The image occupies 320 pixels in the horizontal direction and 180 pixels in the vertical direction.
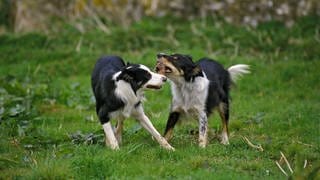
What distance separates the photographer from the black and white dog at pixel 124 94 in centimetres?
792

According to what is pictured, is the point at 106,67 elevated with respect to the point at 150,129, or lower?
elevated

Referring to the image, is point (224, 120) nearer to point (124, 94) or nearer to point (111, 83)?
point (124, 94)

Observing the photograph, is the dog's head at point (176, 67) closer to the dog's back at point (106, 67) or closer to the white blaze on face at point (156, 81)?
the white blaze on face at point (156, 81)

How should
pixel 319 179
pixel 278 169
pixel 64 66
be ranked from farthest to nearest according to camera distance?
pixel 64 66
pixel 278 169
pixel 319 179

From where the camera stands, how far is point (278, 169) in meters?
7.18

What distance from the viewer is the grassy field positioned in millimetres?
7156

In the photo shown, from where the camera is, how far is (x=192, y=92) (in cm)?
834

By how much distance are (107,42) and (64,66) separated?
131cm

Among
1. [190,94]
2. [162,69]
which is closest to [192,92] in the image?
[190,94]

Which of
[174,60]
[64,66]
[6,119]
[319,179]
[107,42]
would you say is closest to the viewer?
[319,179]

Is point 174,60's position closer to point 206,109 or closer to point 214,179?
point 206,109

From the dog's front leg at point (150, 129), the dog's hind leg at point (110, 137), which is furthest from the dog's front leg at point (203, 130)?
the dog's hind leg at point (110, 137)

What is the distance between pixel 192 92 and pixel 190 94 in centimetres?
4

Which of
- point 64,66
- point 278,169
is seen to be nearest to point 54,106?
point 64,66
